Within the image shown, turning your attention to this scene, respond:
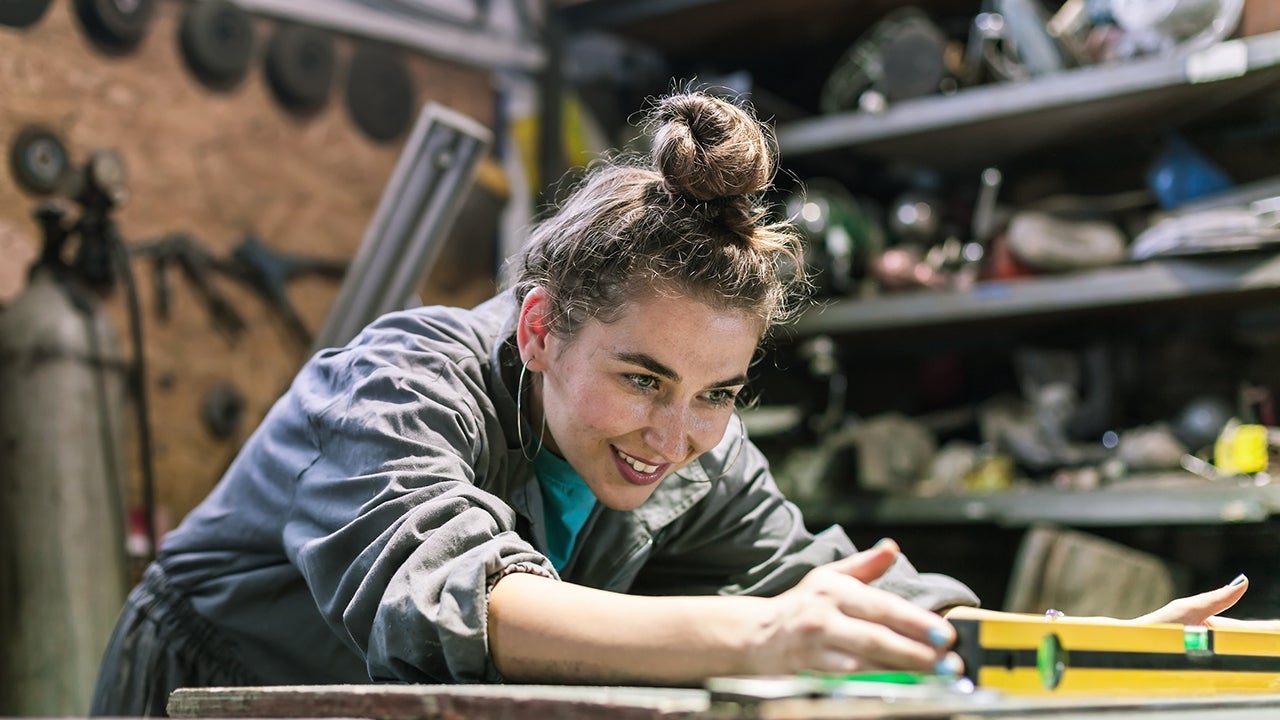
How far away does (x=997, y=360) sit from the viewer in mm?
3174

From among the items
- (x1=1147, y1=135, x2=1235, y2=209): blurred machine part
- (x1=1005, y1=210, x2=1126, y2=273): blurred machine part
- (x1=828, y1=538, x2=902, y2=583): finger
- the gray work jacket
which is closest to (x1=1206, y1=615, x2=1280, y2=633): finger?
the gray work jacket

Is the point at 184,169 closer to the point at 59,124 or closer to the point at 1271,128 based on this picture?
the point at 59,124

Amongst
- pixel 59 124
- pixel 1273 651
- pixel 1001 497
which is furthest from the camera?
pixel 1001 497

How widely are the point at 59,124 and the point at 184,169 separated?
0.95ft

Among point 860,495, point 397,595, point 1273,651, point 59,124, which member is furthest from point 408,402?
point 860,495

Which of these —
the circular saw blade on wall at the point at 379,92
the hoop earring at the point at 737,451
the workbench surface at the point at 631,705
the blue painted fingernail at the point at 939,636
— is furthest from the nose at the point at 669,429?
the circular saw blade on wall at the point at 379,92

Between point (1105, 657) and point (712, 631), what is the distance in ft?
0.91

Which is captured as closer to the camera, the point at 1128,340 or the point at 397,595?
the point at 397,595

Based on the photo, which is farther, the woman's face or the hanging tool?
the hanging tool

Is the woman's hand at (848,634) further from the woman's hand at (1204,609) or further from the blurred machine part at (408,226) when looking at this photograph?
the blurred machine part at (408,226)

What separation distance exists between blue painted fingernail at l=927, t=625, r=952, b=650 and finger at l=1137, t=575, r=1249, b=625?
57 cm

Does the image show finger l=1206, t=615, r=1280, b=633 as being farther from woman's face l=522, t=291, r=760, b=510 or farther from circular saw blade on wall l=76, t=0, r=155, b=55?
circular saw blade on wall l=76, t=0, r=155, b=55

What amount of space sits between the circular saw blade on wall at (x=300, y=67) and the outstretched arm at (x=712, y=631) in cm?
215

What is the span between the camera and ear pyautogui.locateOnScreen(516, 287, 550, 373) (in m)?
1.25
